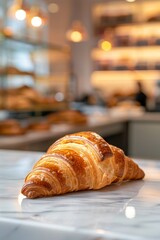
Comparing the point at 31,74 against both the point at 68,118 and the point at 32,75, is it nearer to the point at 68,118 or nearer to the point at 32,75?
the point at 32,75

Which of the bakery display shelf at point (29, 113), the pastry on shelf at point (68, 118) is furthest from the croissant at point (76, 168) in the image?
the pastry on shelf at point (68, 118)

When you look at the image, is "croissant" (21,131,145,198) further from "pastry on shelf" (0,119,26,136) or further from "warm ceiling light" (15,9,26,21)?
"warm ceiling light" (15,9,26,21)

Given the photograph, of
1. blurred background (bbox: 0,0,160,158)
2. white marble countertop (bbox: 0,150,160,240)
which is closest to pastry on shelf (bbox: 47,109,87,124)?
blurred background (bbox: 0,0,160,158)

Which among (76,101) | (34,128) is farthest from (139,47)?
(34,128)

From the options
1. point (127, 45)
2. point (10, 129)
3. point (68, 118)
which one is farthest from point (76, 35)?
point (10, 129)

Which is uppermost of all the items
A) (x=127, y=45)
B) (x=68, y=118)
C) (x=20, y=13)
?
(x=20, y=13)
